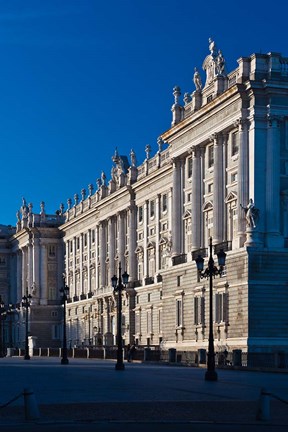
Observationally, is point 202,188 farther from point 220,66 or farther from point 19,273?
point 19,273

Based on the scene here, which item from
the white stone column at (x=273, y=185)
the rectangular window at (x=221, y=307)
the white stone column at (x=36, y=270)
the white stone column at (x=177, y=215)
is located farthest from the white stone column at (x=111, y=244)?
the white stone column at (x=273, y=185)

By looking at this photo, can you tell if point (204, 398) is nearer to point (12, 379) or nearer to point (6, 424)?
point (6, 424)

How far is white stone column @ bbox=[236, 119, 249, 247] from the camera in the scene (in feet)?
216

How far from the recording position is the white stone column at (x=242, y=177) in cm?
6588

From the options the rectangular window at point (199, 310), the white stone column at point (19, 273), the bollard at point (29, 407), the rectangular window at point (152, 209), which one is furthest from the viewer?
the white stone column at point (19, 273)

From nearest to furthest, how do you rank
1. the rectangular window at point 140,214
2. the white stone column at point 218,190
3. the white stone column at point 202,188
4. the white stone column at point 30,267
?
the white stone column at point 218,190
the white stone column at point 202,188
the rectangular window at point 140,214
the white stone column at point 30,267

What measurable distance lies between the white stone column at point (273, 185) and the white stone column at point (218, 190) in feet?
19.4

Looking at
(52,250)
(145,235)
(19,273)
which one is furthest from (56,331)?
(145,235)

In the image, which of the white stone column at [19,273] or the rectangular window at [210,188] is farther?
the white stone column at [19,273]

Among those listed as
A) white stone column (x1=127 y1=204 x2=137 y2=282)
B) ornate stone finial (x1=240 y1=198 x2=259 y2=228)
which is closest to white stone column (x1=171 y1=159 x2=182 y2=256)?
ornate stone finial (x1=240 y1=198 x2=259 y2=228)

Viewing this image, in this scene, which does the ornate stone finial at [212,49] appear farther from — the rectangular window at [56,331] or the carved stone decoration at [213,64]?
the rectangular window at [56,331]

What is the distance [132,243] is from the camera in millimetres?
104938

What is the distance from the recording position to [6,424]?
72.4ft

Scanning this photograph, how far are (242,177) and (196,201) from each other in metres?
9.42
